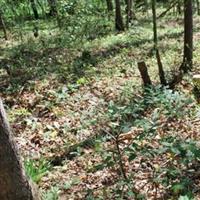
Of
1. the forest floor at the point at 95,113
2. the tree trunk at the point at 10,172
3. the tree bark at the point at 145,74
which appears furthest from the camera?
the tree bark at the point at 145,74

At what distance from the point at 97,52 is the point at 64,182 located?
1022 cm

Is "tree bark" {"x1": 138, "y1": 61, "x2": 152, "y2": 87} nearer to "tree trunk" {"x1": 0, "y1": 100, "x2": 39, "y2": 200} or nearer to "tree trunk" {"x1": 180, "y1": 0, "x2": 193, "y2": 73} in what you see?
"tree trunk" {"x1": 180, "y1": 0, "x2": 193, "y2": 73}

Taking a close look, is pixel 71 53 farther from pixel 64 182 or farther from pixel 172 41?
pixel 64 182

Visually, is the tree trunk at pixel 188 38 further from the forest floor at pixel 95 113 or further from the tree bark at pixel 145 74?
the tree bark at pixel 145 74

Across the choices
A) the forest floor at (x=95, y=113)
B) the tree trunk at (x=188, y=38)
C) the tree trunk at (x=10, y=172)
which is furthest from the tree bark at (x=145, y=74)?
the tree trunk at (x=10, y=172)

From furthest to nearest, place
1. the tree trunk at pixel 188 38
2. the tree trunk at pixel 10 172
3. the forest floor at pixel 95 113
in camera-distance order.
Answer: the tree trunk at pixel 188 38
the forest floor at pixel 95 113
the tree trunk at pixel 10 172

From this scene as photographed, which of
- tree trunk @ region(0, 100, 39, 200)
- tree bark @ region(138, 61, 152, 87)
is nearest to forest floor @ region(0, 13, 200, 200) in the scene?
tree bark @ region(138, 61, 152, 87)

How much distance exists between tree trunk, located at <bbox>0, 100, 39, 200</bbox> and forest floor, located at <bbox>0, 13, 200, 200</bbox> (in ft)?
3.10

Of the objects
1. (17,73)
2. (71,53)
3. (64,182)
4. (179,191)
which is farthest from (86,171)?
(71,53)

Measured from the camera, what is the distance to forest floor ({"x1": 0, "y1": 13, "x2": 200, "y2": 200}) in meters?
6.02

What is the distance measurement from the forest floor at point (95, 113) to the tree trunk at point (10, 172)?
94 cm

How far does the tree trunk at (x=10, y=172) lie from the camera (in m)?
4.35

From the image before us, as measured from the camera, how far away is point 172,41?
1798 cm

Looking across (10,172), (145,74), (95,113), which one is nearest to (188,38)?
(145,74)
